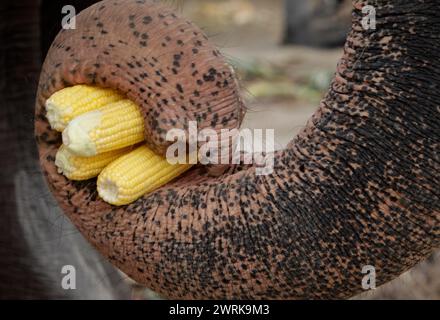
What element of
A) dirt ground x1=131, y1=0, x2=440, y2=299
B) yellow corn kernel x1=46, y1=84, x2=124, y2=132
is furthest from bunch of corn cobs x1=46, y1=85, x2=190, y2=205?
dirt ground x1=131, y1=0, x2=440, y2=299

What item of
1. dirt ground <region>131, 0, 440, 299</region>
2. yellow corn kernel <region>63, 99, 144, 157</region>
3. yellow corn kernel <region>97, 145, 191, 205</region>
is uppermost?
yellow corn kernel <region>63, 99, 144, 157</region>

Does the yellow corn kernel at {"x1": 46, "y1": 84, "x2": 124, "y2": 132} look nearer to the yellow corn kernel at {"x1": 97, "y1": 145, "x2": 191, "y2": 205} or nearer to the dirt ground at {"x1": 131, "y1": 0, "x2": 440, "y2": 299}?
the yellow corn kernel at {"x1": 97, "y1": 145, "x2": 191, "y2": 205}

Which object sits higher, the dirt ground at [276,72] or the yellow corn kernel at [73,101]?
the yellow corn kernel at [73,101]

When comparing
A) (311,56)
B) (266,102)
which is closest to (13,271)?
(266,102)

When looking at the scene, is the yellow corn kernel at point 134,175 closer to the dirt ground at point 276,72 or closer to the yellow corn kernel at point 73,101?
the yellow corn kernel at point 73,101

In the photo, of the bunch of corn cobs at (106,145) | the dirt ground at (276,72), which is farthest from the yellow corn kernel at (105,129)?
the dirt ground at (276,72)
